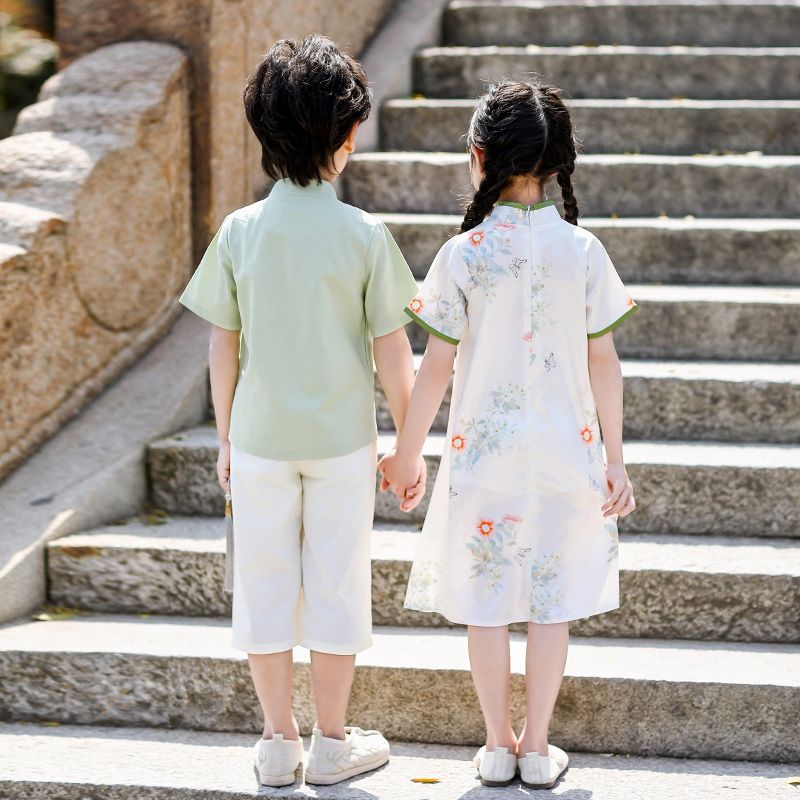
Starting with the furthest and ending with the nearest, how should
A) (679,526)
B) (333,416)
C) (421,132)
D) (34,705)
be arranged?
(421,132) < (679,526) < (34,705) < (333,416)

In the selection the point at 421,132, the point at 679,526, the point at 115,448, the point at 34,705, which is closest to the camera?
the point at 34,705

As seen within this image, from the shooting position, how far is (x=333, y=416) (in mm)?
2623

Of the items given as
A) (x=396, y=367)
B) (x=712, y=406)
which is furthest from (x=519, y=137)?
(x=712, y=406)

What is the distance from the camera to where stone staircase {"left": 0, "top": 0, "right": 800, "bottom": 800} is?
2.93 meters

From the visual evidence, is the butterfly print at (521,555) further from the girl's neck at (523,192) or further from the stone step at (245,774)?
the girl's neck at (523,192)

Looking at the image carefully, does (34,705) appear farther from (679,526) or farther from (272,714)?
(679,526)

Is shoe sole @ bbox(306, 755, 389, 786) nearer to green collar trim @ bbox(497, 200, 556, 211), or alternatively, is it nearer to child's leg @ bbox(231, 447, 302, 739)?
child's leg @ bbox(231, 447, 302, 739)

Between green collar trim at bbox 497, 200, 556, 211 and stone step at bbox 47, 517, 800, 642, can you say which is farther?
stone step at bbox 47, 517, 800, 642

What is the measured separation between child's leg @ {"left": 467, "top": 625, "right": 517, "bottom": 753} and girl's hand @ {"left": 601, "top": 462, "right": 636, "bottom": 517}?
1.23 ft

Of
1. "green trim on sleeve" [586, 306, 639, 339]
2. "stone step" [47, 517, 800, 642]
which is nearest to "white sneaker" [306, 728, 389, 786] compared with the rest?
"stone step" [47, 517, 800, 642]

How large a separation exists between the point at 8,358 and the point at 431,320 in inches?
64.9

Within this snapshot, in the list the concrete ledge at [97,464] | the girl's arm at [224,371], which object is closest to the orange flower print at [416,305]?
the girl's arm at [224,371]

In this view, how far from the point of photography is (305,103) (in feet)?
8.14

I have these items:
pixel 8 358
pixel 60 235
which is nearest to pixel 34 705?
pixel 8 358
